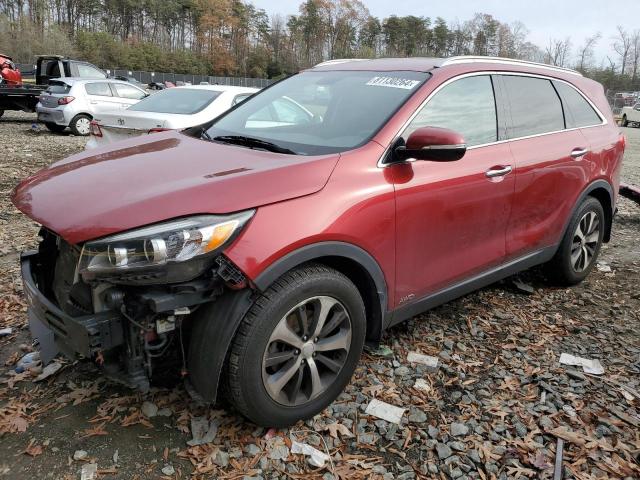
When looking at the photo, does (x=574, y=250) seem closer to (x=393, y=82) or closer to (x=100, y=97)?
(x=393, y=82)

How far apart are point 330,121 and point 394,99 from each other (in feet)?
1.26

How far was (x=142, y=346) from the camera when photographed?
2.14 meters

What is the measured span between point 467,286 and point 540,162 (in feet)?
3.42

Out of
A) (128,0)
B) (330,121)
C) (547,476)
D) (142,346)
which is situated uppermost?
(128,0)

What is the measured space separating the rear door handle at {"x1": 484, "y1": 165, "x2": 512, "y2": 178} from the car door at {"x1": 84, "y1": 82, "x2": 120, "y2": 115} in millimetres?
12204

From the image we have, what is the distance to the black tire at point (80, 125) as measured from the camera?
1323 centimetres

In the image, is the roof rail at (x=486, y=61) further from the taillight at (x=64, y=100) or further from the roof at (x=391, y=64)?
the taillight at (x=64, y=100)

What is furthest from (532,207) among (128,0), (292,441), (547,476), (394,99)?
(128,0)

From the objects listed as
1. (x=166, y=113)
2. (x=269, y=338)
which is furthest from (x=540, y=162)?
(x=166, y=113)

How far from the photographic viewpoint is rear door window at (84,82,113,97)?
13344 millimetres

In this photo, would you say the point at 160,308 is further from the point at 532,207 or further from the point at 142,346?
the point at 532,207

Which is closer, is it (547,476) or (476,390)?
(547,476)

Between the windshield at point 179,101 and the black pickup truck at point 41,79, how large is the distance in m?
8.93

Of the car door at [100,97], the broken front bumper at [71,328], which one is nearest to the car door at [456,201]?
the broken front bumper at [71,328]
